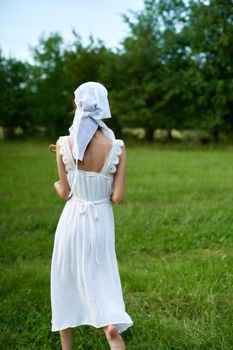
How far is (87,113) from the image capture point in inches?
124

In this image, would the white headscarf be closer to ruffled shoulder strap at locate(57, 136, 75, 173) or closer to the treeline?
ruffled shoulder strap at locate(57, 136, 75, 173)

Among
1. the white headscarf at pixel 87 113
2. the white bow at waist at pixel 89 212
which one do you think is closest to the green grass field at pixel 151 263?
the white bow at waist at pixel 89 212

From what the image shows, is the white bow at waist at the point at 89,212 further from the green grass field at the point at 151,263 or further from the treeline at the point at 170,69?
the treeline at the point at 170,69

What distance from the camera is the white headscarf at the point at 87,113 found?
3141mm

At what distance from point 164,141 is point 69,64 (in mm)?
8632

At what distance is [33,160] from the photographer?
722 inches

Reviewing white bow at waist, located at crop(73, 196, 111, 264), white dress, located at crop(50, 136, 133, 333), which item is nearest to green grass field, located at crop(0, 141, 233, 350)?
white dress, located at crop(50, 136, 133, 333)

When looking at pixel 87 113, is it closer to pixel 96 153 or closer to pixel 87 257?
pixel 96 153

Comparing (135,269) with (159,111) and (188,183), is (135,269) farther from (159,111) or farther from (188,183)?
(159,111)

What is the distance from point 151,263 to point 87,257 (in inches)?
111

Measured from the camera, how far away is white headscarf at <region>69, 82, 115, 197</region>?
314cm

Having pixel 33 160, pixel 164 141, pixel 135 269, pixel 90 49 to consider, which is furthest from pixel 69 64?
pixel 135 269

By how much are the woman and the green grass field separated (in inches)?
27.9

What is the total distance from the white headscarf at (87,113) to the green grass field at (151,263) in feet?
5.69
